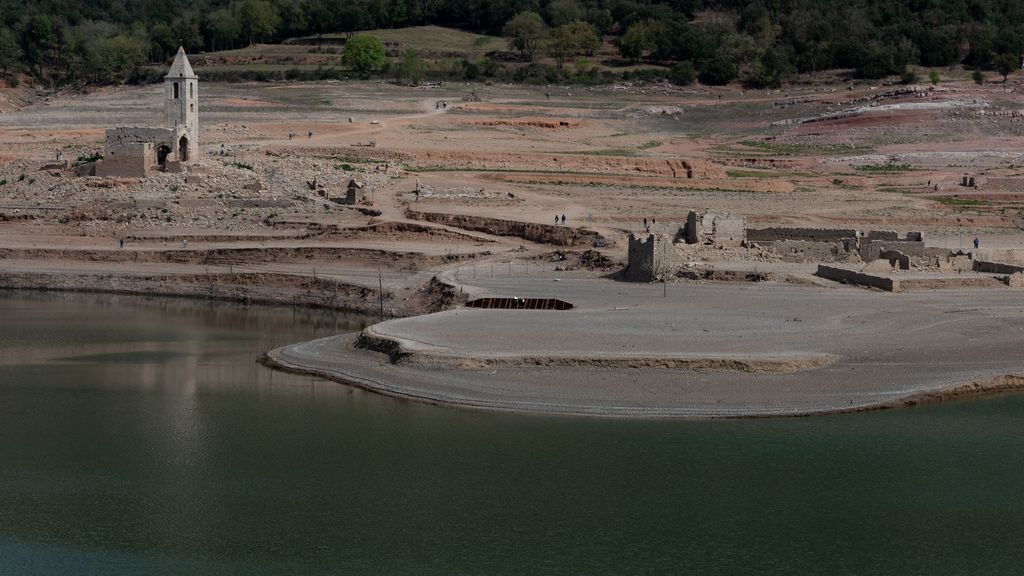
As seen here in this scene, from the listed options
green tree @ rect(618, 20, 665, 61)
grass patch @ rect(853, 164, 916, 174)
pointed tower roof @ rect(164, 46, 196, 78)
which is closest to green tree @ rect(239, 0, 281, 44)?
green tree @ rect(618, 20, 665, 61)

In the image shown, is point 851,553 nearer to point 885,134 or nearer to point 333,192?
point 333,192

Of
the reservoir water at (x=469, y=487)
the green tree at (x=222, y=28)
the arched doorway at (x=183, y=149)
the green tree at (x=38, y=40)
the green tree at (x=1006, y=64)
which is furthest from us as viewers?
the green tree at (x=222, y=28)

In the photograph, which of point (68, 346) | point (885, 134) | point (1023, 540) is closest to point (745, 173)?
point (885, 134)

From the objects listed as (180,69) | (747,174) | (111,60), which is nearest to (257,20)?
(111,60)

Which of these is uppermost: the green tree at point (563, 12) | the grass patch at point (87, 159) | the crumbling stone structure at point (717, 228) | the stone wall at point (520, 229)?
the green tree at point (563, 12)

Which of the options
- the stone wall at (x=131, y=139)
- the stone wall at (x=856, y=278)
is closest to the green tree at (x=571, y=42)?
the stone wall at (x=131, y=139)

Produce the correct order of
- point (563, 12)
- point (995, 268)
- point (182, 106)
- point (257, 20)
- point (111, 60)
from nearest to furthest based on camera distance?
point (995, 268) → point (182, 106) → point (111, 60) → point (257, 20) → point (563, 12)

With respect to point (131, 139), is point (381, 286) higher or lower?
lower

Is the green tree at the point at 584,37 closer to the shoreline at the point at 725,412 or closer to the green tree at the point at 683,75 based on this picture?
the green tree at the point at 683,75

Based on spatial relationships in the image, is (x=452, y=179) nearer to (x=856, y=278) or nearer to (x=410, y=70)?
(x=856, y=278)
